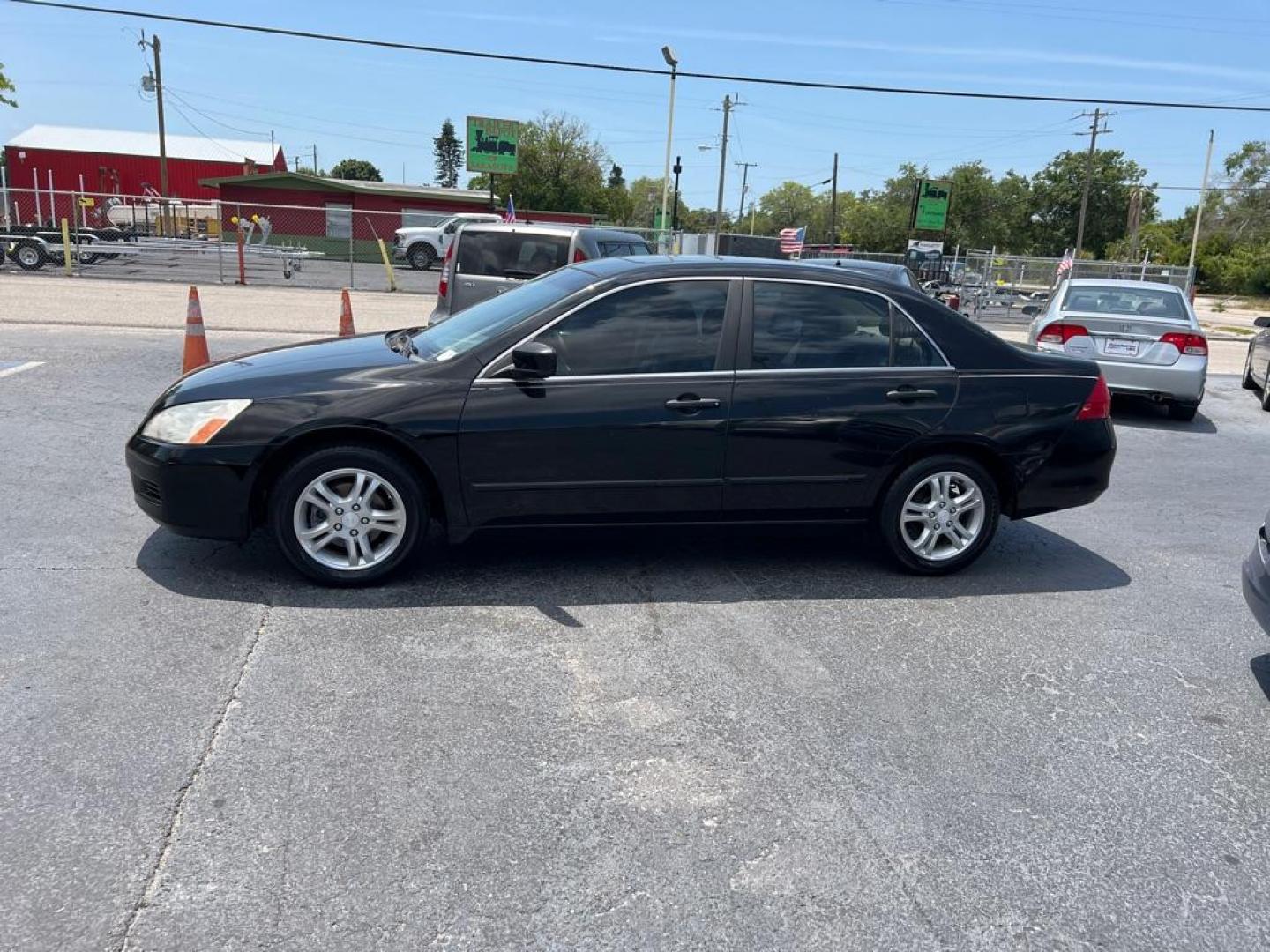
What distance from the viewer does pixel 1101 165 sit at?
79125 mm

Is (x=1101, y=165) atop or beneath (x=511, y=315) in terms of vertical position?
atop

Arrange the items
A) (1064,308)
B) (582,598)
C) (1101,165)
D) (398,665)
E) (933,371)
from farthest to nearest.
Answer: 1. (1101,165)
2. (1064,308)
3. (933,371)
4. (582,598)
5. (398,665)

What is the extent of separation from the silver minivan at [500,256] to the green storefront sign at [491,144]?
111ft

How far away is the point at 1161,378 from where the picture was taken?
406 inches

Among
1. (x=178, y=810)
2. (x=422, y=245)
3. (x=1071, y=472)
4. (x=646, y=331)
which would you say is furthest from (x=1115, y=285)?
(x=422, y=245)

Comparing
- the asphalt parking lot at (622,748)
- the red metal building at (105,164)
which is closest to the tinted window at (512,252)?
the asphalt parking lot at (622,748)

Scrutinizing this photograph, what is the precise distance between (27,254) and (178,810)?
2543 centimetres

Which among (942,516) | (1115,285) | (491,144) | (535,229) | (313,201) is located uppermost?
(491,144)

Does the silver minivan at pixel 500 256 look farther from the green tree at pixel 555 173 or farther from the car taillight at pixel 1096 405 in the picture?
the green tree at pixel 555 173

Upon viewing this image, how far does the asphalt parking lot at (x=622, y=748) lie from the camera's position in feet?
8.80

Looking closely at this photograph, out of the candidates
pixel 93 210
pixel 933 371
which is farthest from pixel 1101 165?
pixel 933 371

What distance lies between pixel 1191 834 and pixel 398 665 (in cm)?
284

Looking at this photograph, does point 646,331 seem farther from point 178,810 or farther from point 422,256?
point 422,256

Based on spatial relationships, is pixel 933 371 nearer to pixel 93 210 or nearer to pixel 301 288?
pixel 301 288
